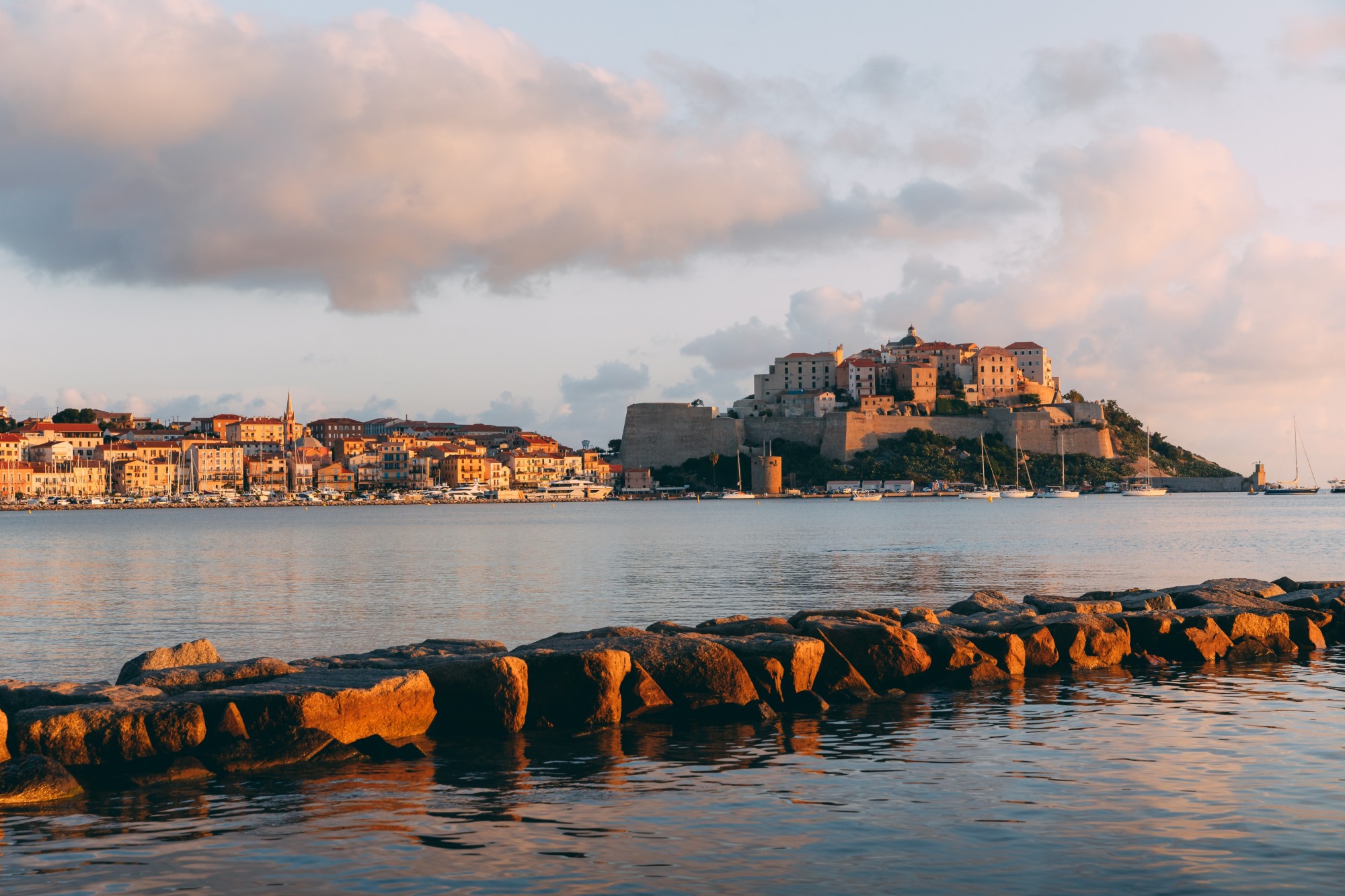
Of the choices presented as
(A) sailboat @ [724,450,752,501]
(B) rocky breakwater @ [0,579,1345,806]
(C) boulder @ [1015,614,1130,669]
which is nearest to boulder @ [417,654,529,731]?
(B) rocky breakwater @ [0,579,1345,806]

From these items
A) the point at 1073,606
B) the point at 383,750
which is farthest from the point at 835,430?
the point at 383,750

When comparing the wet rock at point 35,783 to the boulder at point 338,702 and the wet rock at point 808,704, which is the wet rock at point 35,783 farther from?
the wet rock at point 808,704

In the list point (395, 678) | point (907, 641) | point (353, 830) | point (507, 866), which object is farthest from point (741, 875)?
point (907, 641)

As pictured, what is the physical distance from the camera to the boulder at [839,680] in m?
12.1

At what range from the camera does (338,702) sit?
942 cm

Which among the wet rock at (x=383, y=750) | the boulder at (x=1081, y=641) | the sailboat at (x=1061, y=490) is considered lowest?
the wet rock at (x=383, y=750)

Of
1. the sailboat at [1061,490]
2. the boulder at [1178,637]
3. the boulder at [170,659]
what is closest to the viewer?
the boulder at [170,659]

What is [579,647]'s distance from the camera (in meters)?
11.6

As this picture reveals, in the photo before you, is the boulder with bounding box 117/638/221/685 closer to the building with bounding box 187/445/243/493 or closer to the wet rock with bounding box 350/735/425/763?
the wet rock with bounding box 350/735/425/763

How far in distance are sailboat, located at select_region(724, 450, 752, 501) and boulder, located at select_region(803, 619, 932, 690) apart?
10593 centimetres

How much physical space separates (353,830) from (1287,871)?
201 inches

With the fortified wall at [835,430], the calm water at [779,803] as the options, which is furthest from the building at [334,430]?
the calm water at [779,803]

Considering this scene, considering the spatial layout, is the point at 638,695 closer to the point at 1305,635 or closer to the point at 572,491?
the point at 1305,635

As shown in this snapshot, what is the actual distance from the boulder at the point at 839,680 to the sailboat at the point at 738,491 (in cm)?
10634
